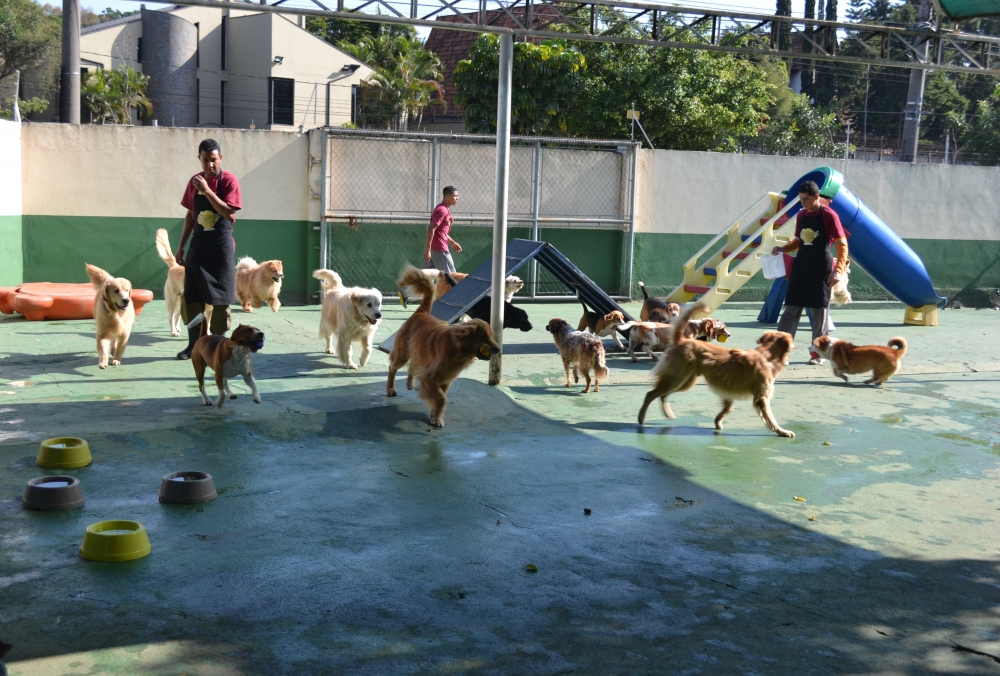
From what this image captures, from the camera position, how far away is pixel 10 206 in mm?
12430

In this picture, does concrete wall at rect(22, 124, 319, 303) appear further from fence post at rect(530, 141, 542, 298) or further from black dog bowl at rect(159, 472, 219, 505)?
black dog bowl at rect(159, 472, 219, 505)

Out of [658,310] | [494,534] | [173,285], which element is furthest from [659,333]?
[494,534]

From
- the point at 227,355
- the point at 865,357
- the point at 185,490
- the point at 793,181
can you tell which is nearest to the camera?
the point at 185,490

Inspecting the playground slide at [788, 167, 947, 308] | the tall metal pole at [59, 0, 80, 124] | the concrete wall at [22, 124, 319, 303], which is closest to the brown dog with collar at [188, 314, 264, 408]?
the concrete wall at [22, 124, 319, 303]

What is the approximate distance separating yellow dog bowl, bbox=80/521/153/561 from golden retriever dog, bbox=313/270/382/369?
462 centimetres

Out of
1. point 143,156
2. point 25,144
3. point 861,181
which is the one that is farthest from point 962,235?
point 25,144

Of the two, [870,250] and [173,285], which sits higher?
[870,250]

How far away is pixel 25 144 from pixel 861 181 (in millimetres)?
14127

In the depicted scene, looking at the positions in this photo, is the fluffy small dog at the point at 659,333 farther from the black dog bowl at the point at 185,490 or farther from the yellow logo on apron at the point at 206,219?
the black dog bowl at the point at 185,490

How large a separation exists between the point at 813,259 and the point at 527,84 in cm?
1993

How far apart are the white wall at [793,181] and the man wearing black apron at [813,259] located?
6.02m

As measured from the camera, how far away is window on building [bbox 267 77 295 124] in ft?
120

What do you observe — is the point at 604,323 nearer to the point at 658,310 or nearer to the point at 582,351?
the point at 658,310

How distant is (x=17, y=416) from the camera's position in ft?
21.4
